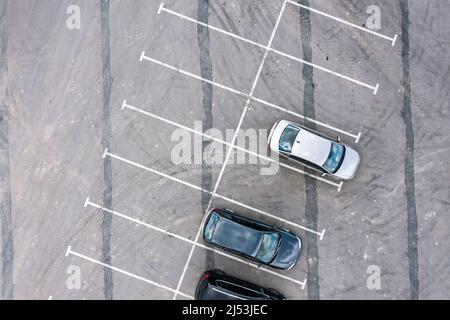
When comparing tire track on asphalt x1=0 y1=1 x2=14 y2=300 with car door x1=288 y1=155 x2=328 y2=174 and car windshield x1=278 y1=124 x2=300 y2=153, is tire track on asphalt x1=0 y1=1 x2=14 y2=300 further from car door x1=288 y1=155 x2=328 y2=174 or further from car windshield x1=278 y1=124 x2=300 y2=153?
car door x1=288 y1=155 x2=328 y2=174

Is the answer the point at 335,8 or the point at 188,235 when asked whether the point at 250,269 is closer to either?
the point at 188,235

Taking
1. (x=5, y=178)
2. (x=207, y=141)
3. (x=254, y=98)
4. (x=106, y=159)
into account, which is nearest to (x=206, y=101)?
(x=207, y=141)

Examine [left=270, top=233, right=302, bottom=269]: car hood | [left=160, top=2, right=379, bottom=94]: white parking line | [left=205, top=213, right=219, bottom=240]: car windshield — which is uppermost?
[left=160, top=2, right=379, bottom=94]: white parking line

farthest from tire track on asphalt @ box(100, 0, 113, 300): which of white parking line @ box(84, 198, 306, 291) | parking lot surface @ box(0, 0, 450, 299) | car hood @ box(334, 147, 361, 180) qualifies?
car hood @ box(334, 147, 361, 180)

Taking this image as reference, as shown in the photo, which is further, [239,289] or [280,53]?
[280,53]

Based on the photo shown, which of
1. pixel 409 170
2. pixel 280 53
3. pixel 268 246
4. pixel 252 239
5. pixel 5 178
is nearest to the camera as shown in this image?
pixel 252 239

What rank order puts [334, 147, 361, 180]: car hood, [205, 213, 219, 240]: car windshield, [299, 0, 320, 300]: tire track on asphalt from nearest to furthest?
[205, 213, 219, 240]: car windshield < [334, 147, 361, 180]: car hood < [299, 0, 320, 300]: tire track on asphalt

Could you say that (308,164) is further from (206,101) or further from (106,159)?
(106,159)
